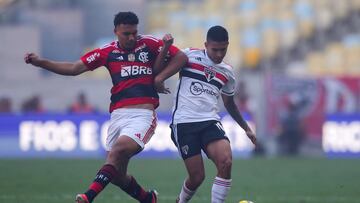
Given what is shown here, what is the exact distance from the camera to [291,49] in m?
35.2

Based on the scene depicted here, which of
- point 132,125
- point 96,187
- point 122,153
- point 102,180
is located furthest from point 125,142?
point 96,187

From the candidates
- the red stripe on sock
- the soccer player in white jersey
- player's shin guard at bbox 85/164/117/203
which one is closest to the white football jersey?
the soccer player in white jersey

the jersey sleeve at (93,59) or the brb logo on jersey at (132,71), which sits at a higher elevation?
the jersey sleeve at (93,59)

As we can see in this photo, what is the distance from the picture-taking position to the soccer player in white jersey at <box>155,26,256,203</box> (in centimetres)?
1227

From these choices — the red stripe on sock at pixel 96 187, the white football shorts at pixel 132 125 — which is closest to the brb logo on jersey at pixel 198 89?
the white football shorts at pixel 132 125

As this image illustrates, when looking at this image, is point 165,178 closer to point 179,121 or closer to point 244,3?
point 179,121

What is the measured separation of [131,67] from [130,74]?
0.26ft

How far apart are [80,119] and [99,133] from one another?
24.4 inches

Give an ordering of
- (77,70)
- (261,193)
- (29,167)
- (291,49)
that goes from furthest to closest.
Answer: (291,49)
(29,167)
(261,193)
(77,70)

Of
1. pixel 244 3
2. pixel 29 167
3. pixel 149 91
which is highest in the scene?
pixel 244 3

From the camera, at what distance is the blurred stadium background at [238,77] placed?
2917 cm

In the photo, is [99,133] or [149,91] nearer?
[149,91]

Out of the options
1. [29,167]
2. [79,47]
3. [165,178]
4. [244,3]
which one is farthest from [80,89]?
[165,178]

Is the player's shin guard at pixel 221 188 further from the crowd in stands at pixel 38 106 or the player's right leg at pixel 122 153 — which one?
the crowd in stands at pixel 38 106
